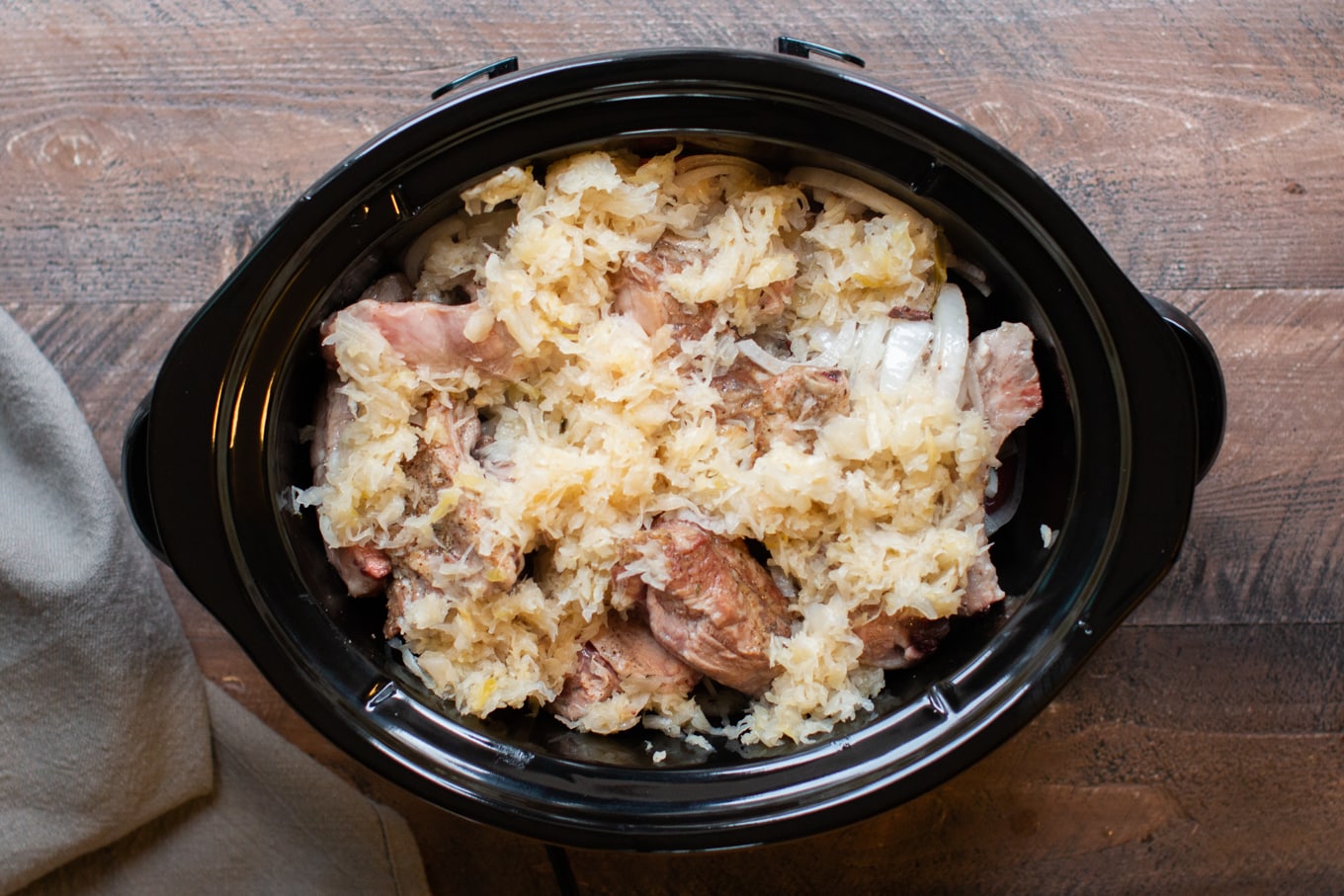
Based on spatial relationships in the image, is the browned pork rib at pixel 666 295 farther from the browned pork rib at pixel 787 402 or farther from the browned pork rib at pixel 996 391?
the browned pork rib at pixel 996 391

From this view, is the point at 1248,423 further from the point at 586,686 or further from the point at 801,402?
the point at 586,686

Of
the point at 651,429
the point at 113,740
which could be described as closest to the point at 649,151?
the point at 651,429

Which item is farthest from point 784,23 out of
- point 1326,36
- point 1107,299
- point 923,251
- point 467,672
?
point 467,672

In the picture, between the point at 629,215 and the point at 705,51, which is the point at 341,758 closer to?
the point at 629,215

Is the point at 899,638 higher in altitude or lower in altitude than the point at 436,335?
lower

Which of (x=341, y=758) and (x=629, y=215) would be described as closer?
(x=629, y=215)

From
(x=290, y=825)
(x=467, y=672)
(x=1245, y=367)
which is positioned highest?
(x=1245, y=367)
